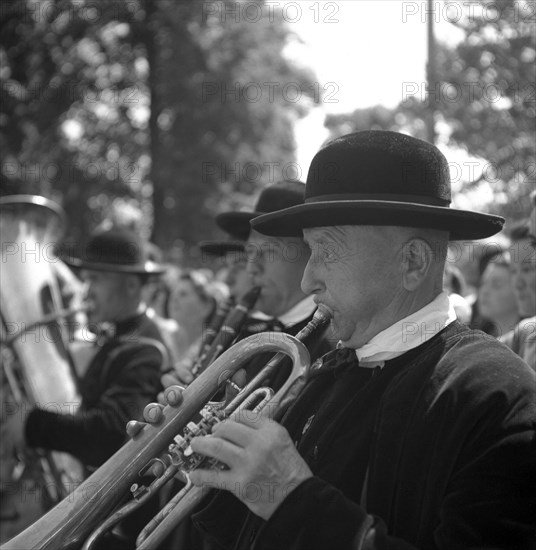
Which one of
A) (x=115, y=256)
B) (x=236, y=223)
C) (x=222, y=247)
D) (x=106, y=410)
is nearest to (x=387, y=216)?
(x=236, y=223)

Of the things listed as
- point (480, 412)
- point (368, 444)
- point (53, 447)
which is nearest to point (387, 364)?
point (368, 444)

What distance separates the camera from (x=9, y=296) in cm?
510

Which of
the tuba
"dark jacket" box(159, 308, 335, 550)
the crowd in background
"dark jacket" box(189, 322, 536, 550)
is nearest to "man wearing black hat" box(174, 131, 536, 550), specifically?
"dark jacket" box(189, 322, 536, 550)

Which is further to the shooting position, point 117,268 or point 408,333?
point 117,268

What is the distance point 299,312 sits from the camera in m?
3.44

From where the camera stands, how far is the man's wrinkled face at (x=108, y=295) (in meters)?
4.64

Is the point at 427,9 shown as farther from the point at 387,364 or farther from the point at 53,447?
the point at 387,364

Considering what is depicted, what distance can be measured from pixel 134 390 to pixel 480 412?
2536 millimetres

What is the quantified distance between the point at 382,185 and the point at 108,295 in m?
2.89

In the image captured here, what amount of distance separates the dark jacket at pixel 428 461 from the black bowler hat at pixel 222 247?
8.06 ft

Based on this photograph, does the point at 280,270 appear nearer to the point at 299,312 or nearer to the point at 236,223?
the point at 299,312

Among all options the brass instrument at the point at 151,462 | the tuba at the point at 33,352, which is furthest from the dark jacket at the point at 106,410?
the brass instrument at the point at 151,462

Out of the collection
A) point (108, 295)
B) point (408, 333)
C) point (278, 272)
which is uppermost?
point (408, 333)

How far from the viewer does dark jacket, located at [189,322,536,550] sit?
172 centimetres
